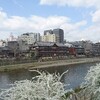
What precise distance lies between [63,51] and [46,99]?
9826 centimetres

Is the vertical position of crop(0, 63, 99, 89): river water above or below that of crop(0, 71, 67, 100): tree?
below

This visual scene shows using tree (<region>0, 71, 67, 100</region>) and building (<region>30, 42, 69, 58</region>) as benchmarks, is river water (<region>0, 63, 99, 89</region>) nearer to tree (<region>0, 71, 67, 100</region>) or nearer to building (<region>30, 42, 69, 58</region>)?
tree (<region>0, 71, 67, 100</region>)

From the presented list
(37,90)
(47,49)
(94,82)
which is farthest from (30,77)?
(47,49)

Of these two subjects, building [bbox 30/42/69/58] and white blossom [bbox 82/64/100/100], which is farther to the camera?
building [bbox 30/42/69/58]

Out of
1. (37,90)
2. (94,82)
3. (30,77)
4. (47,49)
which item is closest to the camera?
(37,90)

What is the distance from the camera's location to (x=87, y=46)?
135 m

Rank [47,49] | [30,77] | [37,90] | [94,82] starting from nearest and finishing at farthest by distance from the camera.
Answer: [37,90]
[94,82]
[30,77]
[47,49]

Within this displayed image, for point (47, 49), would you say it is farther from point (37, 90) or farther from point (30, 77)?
point (37, 90)

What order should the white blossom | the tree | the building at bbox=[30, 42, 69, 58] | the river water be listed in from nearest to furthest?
the tree → the white blossom → the river water → the building at bbox=[30, 42, 69, 58]

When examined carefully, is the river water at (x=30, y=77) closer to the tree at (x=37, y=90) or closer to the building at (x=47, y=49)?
the tree at (x=37, y=90)

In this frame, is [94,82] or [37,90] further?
[94,82]

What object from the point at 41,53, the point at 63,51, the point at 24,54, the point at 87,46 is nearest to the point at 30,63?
the point at 41,53

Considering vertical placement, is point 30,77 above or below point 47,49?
below

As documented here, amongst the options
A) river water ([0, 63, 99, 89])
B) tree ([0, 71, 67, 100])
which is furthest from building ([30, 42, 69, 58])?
tree ([0, 71, 67, 100])
